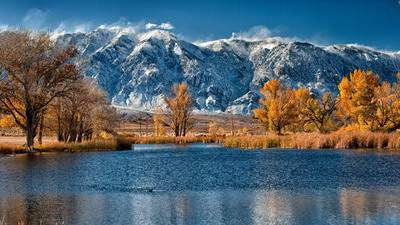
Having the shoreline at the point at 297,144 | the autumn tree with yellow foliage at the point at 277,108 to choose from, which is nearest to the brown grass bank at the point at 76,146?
the shoreline at the point at 297,144

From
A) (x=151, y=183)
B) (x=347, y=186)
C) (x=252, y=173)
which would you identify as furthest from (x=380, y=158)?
(x=151, y=183)

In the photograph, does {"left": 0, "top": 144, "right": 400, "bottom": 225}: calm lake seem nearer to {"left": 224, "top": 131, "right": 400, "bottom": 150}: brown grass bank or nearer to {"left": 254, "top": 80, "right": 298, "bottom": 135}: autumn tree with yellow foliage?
{"left": 224, "top": 131, "right": 400, "bottom": 150}: brown grass bank

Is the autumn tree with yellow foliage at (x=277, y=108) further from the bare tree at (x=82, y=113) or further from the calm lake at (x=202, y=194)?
the calm lake at (x=202, y=194)

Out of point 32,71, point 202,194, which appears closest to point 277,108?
point 32,71

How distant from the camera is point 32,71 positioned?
5709cm

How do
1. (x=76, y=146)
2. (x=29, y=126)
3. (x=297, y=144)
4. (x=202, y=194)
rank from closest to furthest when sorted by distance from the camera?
(x=202, y=194), (x=29, y=126), (x=76, y=146), (x=297, y=144)

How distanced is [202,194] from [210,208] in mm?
4152

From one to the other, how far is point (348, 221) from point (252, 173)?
17625 millimetres

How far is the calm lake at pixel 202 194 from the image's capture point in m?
20.5

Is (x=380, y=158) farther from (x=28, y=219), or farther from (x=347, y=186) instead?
(x=28, y=219)

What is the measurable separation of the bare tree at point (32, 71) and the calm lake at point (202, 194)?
17013mm

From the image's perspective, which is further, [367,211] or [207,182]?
[207,182]

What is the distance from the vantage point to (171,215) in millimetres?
21172

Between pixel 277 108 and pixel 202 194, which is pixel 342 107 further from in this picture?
pixel 202 194
